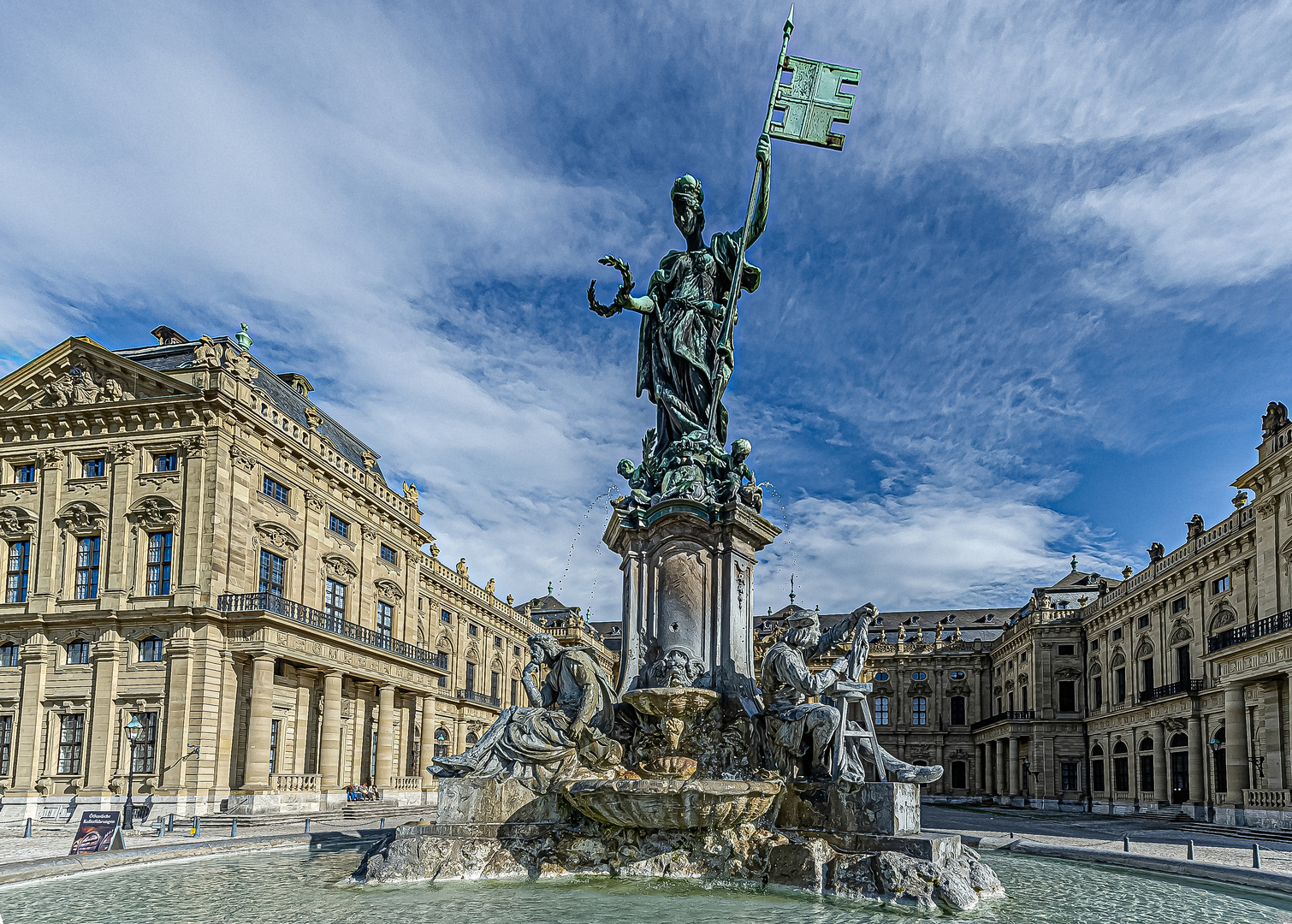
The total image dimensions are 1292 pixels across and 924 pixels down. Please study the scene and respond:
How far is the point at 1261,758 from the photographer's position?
126 ft

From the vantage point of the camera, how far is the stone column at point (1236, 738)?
39469 millimetres

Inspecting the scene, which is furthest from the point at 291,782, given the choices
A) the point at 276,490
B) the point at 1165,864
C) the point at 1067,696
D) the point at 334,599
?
the point at 1067,696

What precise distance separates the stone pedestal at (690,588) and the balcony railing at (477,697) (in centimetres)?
5034

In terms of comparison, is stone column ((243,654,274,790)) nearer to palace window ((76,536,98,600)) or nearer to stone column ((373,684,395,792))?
palace window ((76,536,98,600))

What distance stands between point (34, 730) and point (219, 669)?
6.76 metres

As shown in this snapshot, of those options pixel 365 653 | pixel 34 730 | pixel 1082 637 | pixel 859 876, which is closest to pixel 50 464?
pixel 34 730

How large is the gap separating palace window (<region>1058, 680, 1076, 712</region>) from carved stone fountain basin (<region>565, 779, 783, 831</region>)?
216 feet

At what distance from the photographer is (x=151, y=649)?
119 feet

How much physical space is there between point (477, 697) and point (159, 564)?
30480 mm

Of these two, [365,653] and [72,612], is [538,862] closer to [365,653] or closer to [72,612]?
[72,612]

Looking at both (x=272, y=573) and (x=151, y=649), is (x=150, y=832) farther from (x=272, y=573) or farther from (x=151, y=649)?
(x=272, y=573)

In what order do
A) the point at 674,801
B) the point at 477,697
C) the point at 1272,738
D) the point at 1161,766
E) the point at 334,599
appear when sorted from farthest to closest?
the point at 477,697, the point at 1161,766, the point at 334,599, the point at 1272,738, the point at 674,801

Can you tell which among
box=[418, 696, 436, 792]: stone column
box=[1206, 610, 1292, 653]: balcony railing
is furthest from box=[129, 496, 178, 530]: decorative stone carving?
box=[1206, 610, 1292, 653]: balcony railing

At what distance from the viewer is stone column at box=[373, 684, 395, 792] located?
154 feet
